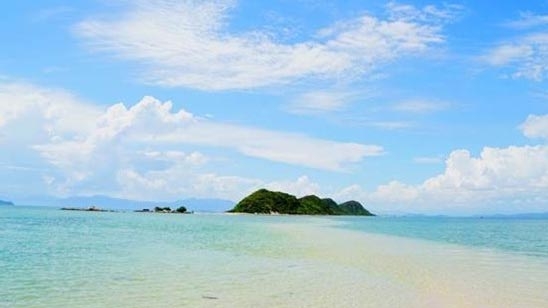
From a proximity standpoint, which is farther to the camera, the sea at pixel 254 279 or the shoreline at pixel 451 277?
the shoreline at pixel 451 277

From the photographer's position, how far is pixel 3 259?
98.8ft

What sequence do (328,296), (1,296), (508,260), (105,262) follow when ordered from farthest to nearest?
(508,260)
(105,262)
(328,296)
(1,296)

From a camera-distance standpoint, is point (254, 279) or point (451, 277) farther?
point (451, 277)

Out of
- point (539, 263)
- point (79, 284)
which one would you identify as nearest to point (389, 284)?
point (79, 284)

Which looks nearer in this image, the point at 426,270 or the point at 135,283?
the point at 135,283

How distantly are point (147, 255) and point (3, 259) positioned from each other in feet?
27.1

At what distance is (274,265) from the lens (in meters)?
30.1

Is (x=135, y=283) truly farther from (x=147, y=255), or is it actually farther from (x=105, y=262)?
(x=147, y=255)

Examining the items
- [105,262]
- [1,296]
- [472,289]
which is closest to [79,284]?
[1,296]

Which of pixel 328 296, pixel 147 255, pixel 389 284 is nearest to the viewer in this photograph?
pixel 328 296

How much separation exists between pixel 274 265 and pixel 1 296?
592 inches

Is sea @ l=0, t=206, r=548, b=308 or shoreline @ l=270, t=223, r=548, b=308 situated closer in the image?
sea @ l=0, t=206, r=548, b=308

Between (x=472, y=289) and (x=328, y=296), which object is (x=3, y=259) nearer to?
(x=328, y=296)

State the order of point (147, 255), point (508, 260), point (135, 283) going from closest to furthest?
point (135, 283), point (147, 255), point (508, 260)
